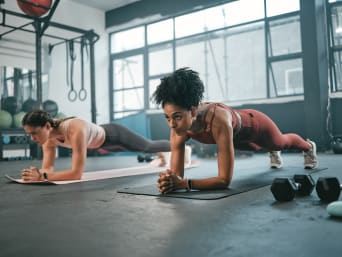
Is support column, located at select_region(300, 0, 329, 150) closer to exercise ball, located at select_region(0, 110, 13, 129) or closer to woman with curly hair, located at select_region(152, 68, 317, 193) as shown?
woman with curly hair, located at select_region(152, 68, 317, 193)

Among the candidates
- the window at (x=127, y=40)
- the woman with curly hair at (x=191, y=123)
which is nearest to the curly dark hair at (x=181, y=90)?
the woman with curly hair at (x=191, y=123)

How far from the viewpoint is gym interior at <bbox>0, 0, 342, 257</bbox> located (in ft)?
3.09

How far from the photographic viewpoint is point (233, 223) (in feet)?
3.48

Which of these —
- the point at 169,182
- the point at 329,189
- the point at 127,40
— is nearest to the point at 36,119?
the point at 169,182

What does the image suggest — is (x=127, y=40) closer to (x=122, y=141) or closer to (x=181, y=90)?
(x=122, y=141)

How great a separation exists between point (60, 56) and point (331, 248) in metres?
6.60

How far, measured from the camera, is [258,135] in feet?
6.82

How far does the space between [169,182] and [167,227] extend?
1.79 ft

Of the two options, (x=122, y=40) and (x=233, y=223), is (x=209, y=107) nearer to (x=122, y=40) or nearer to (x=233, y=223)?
(x=233, y=223)

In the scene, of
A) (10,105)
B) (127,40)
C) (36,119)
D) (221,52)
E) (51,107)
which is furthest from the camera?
(127,40)

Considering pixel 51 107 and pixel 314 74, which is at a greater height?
pixel 314 74

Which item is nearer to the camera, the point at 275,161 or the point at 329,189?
the point at 329,189

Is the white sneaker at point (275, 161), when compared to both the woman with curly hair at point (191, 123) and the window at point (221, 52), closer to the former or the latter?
the woman with curly hair at point (191, 123)

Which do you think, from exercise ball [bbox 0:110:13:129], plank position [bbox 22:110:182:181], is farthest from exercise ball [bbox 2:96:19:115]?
plank position [bbox 22:110:182:181]
